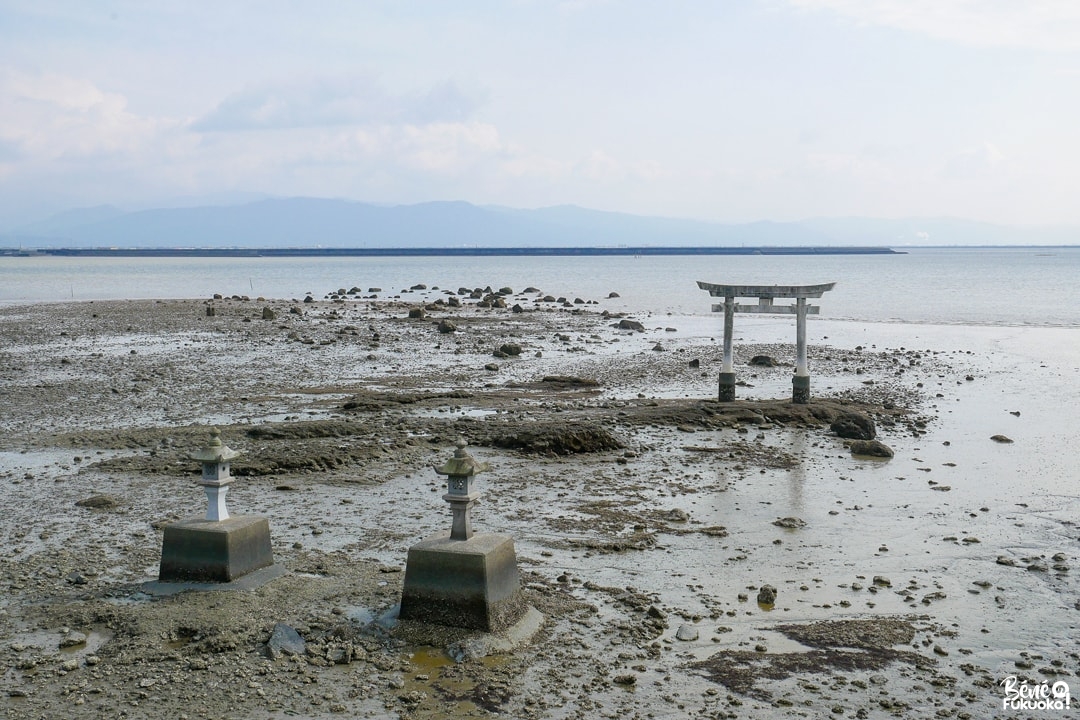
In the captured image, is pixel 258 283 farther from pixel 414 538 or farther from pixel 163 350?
pixel 414 538

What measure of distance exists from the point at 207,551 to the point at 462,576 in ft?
8.88

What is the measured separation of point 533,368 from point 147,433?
12.4m

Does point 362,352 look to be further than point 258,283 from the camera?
No

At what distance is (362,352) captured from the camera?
31.0 m

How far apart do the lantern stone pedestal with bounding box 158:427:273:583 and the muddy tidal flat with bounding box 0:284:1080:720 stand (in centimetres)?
35

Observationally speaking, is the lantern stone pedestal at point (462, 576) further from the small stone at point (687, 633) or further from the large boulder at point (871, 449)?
the large boulder at point (871, 449)

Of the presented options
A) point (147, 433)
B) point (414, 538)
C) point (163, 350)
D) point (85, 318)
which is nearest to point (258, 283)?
point (85, 318)

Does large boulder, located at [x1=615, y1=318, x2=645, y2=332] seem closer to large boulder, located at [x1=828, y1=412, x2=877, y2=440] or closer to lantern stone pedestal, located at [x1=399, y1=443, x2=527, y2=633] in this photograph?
large boulder, located at [x1=828, y1=412, x2=877, y2=440]

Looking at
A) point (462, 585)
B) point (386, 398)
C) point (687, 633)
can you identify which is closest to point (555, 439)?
point (386, 398)

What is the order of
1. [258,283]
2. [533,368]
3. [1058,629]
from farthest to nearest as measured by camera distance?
[258,283] < [533,368] < [1058,629]

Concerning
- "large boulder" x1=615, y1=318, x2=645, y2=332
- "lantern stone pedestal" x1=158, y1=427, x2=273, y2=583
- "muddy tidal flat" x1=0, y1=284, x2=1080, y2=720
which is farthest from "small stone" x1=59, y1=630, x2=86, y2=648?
"large boulder" x1=615, y1=318, x2=645, y2=332

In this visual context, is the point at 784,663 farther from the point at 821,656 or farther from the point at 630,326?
the point at 630,326

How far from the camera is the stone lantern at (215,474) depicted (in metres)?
9.39

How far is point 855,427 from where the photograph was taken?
1794 centimetres
